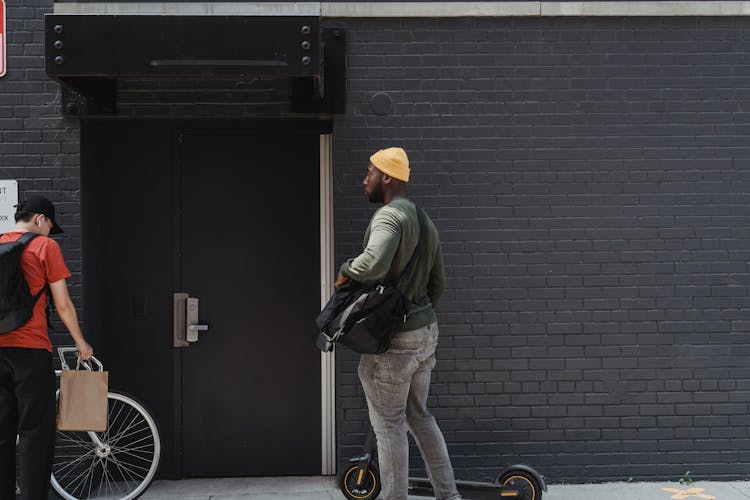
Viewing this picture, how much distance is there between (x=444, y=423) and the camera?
19.0 feet

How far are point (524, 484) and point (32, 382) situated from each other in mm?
2927

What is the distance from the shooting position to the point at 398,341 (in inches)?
180

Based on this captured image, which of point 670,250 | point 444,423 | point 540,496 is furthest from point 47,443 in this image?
point 670,250

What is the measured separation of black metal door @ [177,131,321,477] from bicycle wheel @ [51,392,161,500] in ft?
1.17

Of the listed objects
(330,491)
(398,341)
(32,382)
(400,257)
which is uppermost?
(400,257)

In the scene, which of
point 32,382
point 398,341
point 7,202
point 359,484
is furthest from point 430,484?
point 7,202

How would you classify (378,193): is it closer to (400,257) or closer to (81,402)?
(400,257)

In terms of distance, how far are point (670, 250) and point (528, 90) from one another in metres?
1.46

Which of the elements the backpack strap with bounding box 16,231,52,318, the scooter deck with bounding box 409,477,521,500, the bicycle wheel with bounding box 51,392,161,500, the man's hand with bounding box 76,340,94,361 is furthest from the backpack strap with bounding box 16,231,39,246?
the scooter deck with bounding box 409,477,521,500

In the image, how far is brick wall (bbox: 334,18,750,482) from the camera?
19.0 feet

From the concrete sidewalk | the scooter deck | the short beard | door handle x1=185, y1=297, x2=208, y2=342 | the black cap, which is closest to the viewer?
the short beard

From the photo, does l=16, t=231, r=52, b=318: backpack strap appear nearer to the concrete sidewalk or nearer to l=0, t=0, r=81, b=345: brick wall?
l=0, t=0, r=81, b=345: brick wall

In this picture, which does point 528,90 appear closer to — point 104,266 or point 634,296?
point 634,296

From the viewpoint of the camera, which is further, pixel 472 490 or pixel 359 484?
pixel 359 484
